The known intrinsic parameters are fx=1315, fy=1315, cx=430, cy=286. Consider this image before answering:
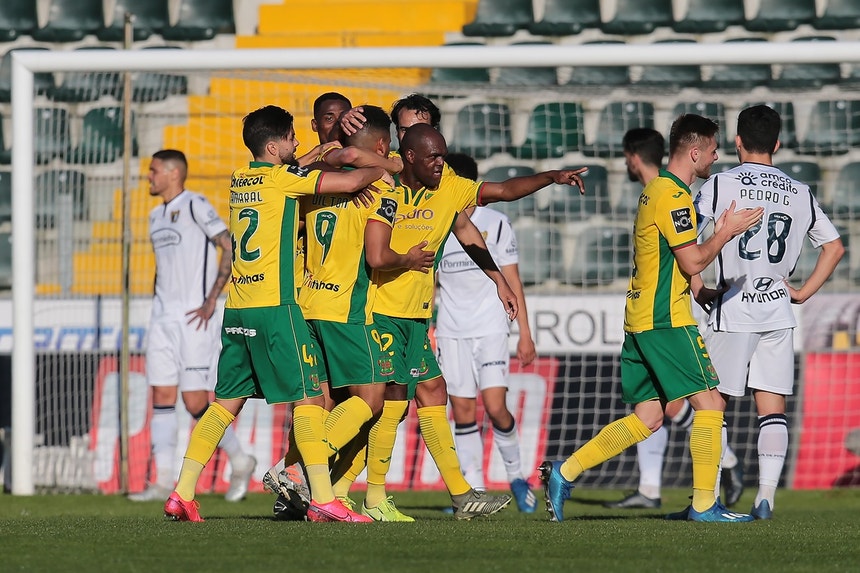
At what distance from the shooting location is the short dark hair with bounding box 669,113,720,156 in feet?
21.7

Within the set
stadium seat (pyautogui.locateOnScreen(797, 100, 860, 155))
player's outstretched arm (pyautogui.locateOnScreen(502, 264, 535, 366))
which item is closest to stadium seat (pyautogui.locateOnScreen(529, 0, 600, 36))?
stadium seat (pyautogui.locateOnScreen(797, 100, 860, 155))

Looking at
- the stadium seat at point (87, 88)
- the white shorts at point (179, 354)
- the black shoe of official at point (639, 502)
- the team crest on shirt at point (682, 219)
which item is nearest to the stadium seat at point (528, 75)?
the stadium seat at point (87, 88)

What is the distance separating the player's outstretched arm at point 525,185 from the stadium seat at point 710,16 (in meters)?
7.82

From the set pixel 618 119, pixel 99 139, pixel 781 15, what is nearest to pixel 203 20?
pixel 99 139

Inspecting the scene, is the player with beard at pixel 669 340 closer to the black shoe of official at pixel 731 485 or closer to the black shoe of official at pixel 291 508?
the black shoe of official at pixel 291 508

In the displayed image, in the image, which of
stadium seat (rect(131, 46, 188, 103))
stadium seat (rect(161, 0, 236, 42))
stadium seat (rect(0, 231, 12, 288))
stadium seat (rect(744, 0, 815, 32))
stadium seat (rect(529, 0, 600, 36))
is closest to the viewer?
stadium seat (rect(131, 46, 188, 103))

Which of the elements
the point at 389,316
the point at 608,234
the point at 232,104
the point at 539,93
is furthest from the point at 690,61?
the point at 232,104

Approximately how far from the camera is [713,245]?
6324 millimetres

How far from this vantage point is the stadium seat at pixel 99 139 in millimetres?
11164

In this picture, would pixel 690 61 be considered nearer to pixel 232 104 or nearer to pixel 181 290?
pixel 181 290

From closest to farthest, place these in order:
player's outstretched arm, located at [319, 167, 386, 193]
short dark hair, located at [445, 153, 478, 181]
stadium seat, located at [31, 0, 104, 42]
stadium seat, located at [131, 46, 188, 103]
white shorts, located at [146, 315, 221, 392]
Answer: player's outstretched arm, located at [319, 167, 386, 193] < short dark hair, located at [445, 153, 478, 181] < white shorts, located at [146, 315, 221, 392] < stadium seat, located at [131, 46, 188, 103] < stadium seat, located at [31, 0, 104, 42]

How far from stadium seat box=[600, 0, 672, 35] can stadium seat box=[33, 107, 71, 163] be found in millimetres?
5701

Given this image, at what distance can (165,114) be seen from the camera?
11.9 metres

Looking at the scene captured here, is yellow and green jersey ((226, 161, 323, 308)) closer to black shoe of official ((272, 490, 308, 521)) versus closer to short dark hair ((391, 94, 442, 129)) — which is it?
black shoe of official ((272, 490, 308, 521))
